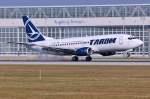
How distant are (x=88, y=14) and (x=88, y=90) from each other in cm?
8320

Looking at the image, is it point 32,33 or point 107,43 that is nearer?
point 107,43

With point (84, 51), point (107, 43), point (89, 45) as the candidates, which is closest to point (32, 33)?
point (89, 45)

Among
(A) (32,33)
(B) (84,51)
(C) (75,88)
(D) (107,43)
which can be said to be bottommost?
(C) (75,88)

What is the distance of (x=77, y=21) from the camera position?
124 metres

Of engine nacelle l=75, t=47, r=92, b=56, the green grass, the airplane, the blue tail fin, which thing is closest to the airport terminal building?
the blue tail fin

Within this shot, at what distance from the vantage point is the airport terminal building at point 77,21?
121 m

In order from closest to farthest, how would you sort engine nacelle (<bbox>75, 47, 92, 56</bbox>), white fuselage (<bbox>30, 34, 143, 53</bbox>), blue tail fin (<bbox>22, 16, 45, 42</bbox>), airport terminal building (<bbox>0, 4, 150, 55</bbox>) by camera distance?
white fuselage (<bbox>30, 34, 143, 53</bbox>) → engine nacelle (<bbox>75, 47, 92, 56</bbox>) → blue tail fin (<bbox>22, 16, 45, 42</bbox>) → airport terminal building (<bbox>0, 4, 150, 55</bbox>)

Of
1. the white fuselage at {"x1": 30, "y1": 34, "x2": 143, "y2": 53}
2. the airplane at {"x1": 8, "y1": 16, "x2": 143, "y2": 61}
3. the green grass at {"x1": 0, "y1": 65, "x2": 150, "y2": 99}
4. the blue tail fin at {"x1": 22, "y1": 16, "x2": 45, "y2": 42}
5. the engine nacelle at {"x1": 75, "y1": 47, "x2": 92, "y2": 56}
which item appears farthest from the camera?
the blue tail fin at {"x1": 22, "y1": 16, "x2": 45, "y2": 42}

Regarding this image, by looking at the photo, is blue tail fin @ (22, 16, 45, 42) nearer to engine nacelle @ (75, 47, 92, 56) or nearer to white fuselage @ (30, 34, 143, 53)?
white fuselage @ (30, 34, 143, 53)

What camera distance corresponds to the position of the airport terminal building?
121 metres

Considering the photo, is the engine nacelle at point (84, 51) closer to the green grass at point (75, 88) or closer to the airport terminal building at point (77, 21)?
the airport terminal building at point (77, 21)

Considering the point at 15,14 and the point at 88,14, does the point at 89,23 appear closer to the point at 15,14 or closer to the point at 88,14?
the point at 88,14

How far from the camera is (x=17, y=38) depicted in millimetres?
129625

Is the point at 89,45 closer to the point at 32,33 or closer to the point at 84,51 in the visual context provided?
the point at 84,51
